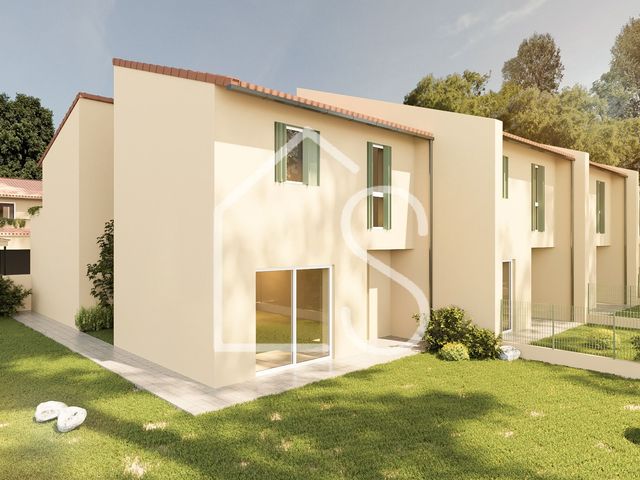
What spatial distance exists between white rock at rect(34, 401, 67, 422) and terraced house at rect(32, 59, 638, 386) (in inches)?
113

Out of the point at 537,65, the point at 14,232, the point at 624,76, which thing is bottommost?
the point at 14,232

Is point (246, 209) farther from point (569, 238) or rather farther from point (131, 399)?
point (569, 238)

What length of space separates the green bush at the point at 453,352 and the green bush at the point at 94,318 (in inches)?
447

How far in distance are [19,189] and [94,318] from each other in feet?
56.5

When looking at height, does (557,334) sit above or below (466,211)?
below

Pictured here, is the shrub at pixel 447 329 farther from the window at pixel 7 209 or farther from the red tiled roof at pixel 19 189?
the window at pixel 7 209

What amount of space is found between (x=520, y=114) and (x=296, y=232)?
85.3 ft

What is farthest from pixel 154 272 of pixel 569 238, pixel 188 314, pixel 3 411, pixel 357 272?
pixel 569 238

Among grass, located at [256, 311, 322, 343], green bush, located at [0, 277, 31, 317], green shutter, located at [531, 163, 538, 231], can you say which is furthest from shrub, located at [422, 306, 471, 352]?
green bush, located at [0, 277, 31, 317]

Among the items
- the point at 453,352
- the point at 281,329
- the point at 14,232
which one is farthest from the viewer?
the point at 14,232

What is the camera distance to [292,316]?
11.1 m

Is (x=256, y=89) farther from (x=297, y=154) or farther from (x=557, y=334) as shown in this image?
(x=557, y=334)

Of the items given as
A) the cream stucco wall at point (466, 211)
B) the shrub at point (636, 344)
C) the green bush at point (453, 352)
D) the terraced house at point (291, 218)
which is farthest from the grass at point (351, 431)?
the cream stucco wall at point (466, 211)

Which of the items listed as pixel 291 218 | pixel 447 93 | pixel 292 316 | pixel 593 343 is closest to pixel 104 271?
pixel 292 316
